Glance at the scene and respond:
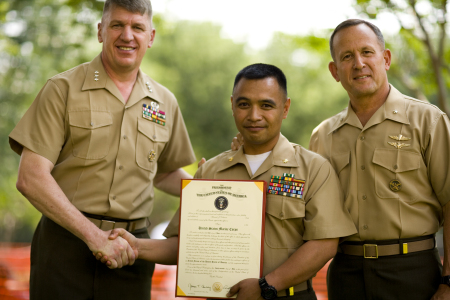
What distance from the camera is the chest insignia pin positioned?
129 inches

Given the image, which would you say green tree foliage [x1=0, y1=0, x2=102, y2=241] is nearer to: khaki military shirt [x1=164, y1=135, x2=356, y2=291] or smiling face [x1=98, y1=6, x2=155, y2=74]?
smiling face [x1=98, y1=6, x2=155, y2=74]

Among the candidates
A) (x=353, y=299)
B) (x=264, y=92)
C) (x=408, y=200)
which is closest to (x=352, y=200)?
(x=408, y=200)

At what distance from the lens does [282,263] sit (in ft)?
10.2

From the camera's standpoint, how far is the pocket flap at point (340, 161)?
3.44 metres

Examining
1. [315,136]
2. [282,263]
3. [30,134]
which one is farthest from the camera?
[315,136]

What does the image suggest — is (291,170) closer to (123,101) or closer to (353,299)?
(353,299)

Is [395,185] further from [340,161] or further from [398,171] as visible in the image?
[340,161]

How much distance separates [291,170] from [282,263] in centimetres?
62

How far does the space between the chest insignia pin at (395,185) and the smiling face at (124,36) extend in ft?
7.11

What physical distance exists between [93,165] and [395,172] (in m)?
2.24

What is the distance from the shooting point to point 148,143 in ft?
13.1

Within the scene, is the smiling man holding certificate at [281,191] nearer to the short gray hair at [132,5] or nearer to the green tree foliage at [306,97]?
the short gray hair at [132,5]

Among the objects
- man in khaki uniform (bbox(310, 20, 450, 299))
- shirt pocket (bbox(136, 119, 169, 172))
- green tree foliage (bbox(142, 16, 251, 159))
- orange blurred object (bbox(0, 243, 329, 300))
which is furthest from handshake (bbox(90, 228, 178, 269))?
green tree foliage (bbox(142, 16, 251, 159))

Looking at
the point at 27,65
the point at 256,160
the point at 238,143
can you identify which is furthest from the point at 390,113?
the point at 27,65
